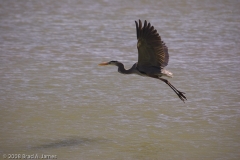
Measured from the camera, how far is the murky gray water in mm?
5754

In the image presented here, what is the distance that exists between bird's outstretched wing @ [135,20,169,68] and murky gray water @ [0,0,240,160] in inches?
24.7

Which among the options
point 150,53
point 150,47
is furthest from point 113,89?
point 150,47

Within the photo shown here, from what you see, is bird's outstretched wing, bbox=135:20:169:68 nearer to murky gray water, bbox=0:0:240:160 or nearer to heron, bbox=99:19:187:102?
heron, bbox=99:19:187:102

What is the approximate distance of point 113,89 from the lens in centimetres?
759

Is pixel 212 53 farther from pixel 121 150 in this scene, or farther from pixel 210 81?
pixel 121 150

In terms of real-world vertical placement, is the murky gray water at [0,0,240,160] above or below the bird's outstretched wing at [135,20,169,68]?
below

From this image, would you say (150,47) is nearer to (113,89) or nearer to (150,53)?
(150,53)

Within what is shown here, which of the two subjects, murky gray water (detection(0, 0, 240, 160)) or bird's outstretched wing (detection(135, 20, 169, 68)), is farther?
bird's outstretched wing (detection(135, 20, 169, 68))

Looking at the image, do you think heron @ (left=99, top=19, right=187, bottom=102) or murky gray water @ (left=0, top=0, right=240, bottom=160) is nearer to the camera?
murky gray water @ (left=0, top=0, right=240, bottom=160)

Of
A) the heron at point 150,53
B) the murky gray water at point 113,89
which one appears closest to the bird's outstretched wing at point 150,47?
the heron at point 150,53

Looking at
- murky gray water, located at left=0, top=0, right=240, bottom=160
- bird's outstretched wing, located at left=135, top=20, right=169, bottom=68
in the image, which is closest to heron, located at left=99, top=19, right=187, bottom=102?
bird's outstretched wing, located at left=135, top=20, right=169, bottom=68

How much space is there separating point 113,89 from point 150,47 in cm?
143

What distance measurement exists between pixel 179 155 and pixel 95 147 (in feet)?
2.89

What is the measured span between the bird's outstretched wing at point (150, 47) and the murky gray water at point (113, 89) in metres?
0.63
